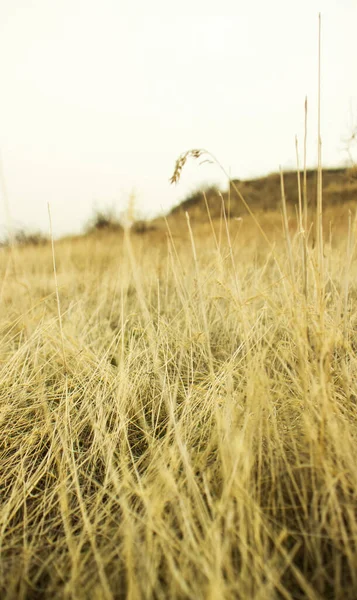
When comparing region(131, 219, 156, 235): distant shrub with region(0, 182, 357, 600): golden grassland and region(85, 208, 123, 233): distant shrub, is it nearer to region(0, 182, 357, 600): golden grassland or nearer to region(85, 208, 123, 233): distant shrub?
region(85, 208, 123, 233): distant shrub

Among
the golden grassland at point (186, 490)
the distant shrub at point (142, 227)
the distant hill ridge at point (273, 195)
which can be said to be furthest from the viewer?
the distant shrub at point (142, 227)

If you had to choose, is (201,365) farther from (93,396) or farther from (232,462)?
(232,462)

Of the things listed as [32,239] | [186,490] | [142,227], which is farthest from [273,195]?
[186,490]

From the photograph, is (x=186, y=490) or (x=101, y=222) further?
(x=101, y=222)

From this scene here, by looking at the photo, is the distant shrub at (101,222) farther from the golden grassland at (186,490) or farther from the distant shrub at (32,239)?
the golden grassland at (186,490)

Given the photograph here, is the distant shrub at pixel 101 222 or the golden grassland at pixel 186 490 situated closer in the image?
the golden grassland at pixel 186 490

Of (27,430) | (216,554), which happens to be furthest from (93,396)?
(216,554)

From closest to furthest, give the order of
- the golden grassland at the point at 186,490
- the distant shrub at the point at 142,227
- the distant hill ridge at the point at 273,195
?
the golden grassland at the point at 186,490 < the distant hill ridge at the point at 273,195 < the distant shrub at the point at 142,227

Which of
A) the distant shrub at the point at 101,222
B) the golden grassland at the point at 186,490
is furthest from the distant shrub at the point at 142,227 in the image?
the golden grassland at the point at 186,490

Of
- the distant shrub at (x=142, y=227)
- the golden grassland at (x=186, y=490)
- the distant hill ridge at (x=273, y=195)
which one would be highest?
the distant hill ridge at (x=273, y=195)

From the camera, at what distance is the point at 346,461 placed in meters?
0.55

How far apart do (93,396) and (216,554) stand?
63 cm

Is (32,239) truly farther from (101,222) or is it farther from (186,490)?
(186,490)

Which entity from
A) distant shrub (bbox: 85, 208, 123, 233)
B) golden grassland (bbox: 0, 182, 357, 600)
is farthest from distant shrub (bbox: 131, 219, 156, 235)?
golden grassland (bbox: 0, 182, 357, 600)
